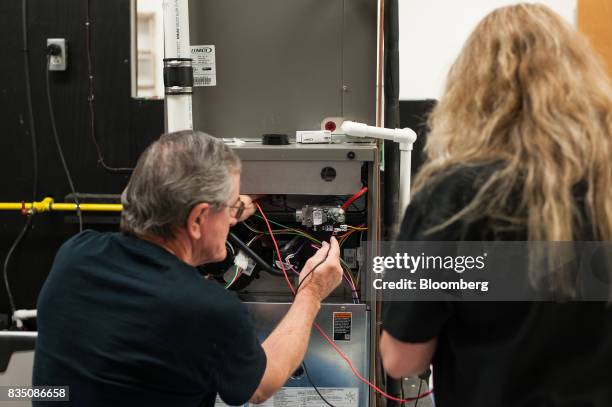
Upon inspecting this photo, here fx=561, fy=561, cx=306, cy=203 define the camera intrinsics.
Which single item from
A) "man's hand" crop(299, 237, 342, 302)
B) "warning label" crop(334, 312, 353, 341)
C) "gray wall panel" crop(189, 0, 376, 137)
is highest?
"gray wall panel" crop(189, 0, 376, 137)

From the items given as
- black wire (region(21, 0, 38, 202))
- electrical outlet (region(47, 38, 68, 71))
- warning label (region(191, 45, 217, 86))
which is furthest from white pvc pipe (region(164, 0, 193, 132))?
black wire (region(21, 0, 38, 202))

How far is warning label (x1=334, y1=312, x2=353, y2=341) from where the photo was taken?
1453mm

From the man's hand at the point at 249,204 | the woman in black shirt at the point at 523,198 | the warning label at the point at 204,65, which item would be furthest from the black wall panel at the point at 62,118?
the woman in black shirt at the point at 523,198

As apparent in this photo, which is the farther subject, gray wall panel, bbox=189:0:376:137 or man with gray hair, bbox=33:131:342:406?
gray wall panel, bbox=189:0:376:137

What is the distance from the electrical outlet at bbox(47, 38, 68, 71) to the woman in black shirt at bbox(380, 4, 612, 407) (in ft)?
5.13

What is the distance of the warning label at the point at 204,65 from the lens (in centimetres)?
155

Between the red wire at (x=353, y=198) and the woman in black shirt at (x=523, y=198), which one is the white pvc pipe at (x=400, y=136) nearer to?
the red wire at (x=353, y=198)

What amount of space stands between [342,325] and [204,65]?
802mm

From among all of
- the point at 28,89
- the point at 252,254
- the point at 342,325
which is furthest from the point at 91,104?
the point at 342,325

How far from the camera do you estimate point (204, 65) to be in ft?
5.11

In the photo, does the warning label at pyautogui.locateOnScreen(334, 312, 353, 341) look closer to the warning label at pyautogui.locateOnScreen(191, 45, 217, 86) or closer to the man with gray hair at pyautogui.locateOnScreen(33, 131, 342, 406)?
the man with gray hair at pyautogui.locateOnScreen(33, 131, 342, 406)

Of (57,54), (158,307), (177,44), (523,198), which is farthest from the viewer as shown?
(57,54)

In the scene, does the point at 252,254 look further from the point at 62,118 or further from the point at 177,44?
the point at 62,118

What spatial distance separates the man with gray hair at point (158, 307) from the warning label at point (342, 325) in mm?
397
